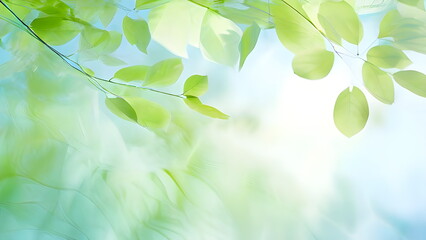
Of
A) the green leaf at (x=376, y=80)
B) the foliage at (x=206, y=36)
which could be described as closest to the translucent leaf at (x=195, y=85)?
the foliage at (x=206, y=36)

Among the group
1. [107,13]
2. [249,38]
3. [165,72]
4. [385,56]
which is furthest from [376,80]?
[107,13]

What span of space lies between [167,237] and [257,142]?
184mm

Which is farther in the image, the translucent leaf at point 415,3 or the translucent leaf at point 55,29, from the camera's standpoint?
the translucent leaf at point 415,3

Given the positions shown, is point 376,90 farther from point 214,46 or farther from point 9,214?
point 9,214

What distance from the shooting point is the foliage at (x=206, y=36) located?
25.1 inches

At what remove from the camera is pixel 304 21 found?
26.0 inches

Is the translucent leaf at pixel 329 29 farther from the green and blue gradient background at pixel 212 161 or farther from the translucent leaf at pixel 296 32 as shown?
the green and blue gradient background at pixel 212 161

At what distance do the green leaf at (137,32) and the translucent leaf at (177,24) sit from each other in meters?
0.06

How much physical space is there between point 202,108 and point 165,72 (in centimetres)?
8

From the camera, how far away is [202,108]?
716mm

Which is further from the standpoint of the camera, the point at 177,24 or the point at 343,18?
the point at 177,24

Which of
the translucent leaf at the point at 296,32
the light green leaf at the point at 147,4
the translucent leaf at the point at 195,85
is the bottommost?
the translucent leaf at the point at 195,85

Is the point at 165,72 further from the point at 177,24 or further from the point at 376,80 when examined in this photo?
the point at 376,80

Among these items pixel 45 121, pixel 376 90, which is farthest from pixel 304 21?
pixel 45 121
